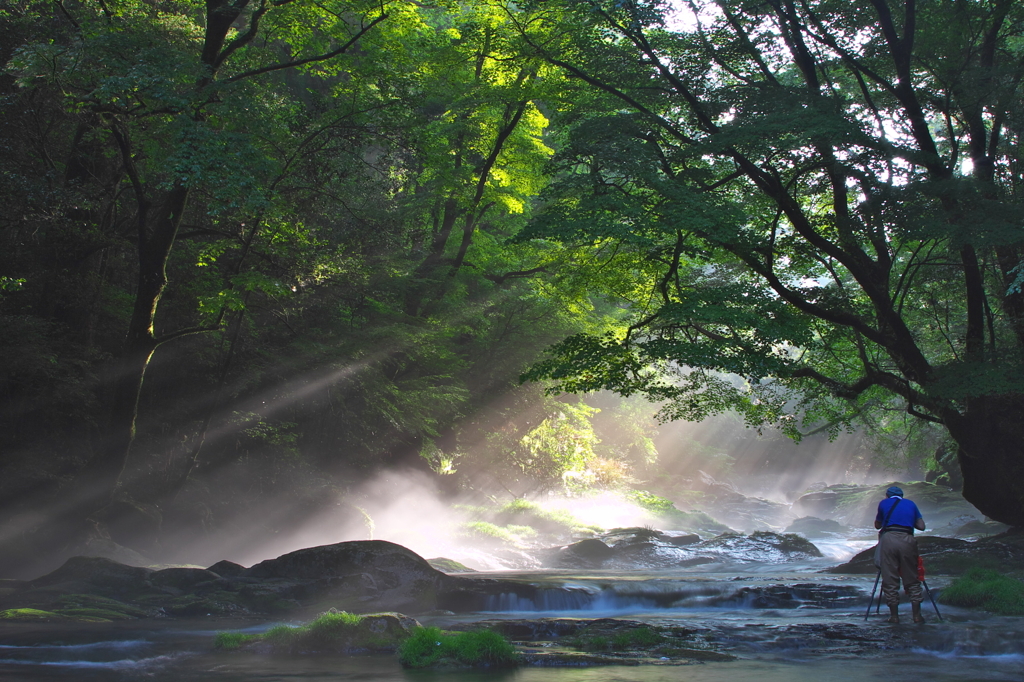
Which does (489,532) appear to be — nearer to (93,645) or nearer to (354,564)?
(354,564)

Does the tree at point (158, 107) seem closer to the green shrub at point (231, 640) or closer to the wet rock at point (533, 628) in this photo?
the green shrub at point (231, 640)

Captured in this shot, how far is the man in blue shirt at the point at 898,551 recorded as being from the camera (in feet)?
31.0

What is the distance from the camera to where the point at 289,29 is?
569 inches

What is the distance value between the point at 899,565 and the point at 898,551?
23 centimetres

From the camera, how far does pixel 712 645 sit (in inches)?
357

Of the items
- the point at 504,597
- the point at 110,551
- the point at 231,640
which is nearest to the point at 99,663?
the point at 231,640

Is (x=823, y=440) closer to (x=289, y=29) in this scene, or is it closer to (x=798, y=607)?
(x=798, y=607)

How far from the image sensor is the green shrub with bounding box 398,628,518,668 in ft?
25.9

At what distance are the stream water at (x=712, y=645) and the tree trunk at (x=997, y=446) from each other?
449cm

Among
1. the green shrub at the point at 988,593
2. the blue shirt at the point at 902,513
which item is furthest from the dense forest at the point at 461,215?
the green shrub at the point at 988,593

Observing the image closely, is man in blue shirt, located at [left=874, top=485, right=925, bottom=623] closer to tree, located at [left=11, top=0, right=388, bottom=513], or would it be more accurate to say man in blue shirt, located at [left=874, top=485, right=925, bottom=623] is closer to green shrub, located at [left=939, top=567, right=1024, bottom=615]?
green shrub, located at [left=939, top=567, right=1024, bottom=615]

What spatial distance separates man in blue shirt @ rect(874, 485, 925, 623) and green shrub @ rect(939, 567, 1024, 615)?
139 centimetres

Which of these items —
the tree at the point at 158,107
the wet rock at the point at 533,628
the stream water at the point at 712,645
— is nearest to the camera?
the stream water at the point at 712,645

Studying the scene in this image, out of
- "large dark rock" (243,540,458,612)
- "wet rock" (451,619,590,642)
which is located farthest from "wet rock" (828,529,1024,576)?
"large dark rock" (243,540,458,612)
